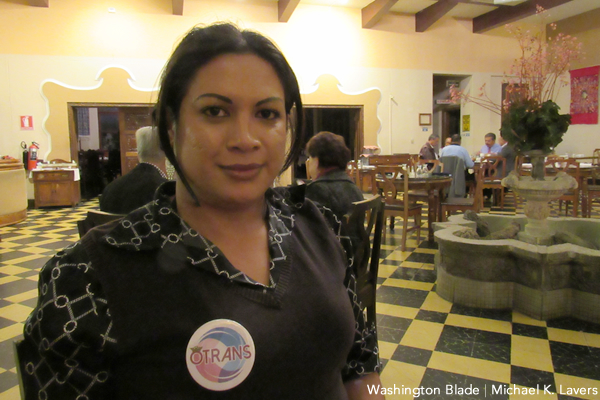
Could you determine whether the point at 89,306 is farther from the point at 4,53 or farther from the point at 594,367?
the point at 4,53

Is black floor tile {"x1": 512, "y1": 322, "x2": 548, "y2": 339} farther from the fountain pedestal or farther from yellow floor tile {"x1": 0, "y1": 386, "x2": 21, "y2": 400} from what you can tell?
yellow floor tile {"x1": 0, "y1": 386, "x2": 21, "y2": 400}

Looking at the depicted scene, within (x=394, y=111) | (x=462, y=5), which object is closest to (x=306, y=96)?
(x=394, y=111)

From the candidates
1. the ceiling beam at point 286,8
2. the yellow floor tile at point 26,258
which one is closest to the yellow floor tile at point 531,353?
the yellow floor tile at point 26,258

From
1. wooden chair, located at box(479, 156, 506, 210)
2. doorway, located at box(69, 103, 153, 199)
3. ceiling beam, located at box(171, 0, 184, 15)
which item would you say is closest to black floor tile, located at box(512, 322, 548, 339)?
wooden chair, located at box(479, 156, 506, 210)

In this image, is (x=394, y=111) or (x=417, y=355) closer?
(x=417, y=355)

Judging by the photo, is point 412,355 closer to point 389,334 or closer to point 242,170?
point 389,334

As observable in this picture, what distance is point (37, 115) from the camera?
853 centimetres

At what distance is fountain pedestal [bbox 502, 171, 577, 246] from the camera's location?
279cm

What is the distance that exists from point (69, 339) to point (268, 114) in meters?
0.52

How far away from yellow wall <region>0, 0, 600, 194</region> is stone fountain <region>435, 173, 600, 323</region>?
5930 millimetres

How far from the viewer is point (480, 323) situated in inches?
103

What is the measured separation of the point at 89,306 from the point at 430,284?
122 inches

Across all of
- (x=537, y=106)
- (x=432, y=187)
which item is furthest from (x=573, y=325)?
(x=432, y=187)

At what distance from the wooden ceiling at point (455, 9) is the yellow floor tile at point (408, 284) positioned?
7.46 metres
